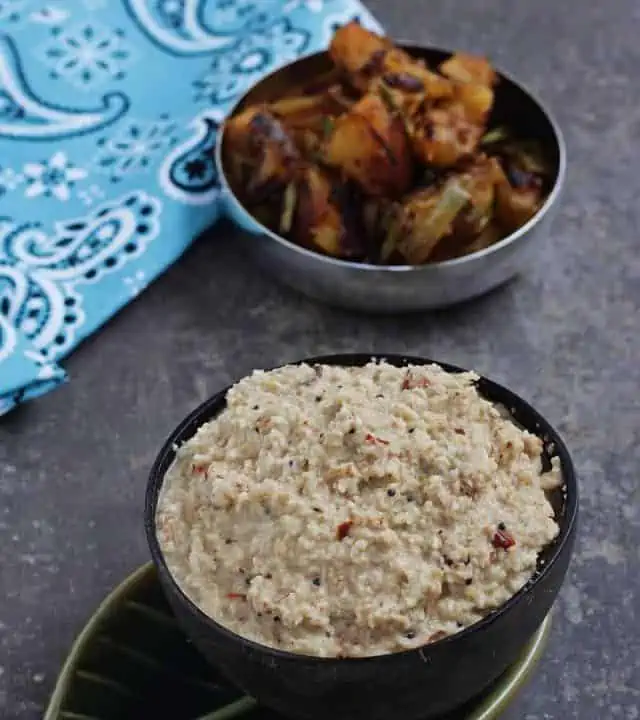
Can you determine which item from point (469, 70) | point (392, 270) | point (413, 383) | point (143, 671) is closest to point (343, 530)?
point (413, 383)

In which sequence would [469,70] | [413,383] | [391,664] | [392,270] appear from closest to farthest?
[391,664]
[413,383]
[392,270]
[469,70]

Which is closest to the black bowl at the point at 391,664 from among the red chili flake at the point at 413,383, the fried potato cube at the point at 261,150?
the red chili flake at the point at 413,383

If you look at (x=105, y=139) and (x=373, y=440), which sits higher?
(x=373, y=440)

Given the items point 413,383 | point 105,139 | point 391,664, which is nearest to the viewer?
point 391,664

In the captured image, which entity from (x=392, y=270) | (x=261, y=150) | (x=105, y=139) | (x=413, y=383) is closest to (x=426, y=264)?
(x=392, y=270)

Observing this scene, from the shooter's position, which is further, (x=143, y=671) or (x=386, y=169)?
(x=386, y=169)

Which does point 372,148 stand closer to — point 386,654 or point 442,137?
point 442,137
